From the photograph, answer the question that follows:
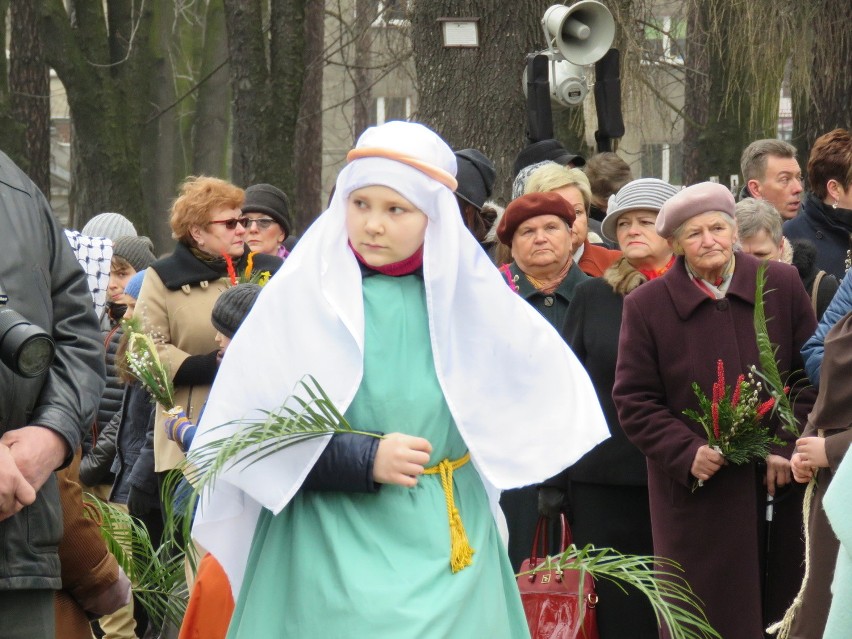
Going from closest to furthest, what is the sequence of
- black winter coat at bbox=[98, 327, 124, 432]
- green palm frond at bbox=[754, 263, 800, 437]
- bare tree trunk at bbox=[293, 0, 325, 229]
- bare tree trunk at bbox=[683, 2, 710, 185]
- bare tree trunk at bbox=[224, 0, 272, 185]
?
1. green palm frond at bbox=[754, 263, 800, 437]
2. black winter coat at bbox=[98, 327, 124, 432]
3. bare tree trunk at bbox=[224, 0, 272, 185]
4. bare tree trunk at bbox=[683, 2, 710, 185]
5. bare tree trunk at bbox=[293, 0, 325, 229]

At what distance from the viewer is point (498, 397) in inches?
166

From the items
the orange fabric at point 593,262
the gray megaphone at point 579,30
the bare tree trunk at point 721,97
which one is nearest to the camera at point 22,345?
the orange fabric at point 593,262

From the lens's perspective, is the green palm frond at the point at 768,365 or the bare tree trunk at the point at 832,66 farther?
the bare tree trunk at the point at 832,66

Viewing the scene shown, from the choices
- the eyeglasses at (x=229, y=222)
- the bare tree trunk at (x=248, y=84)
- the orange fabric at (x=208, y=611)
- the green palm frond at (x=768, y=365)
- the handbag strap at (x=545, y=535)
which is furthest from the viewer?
the bare tree trunk at (x=248, y=84)

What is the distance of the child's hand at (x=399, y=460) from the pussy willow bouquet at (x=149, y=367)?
2.67 meters

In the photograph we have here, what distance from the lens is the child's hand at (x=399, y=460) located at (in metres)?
3.91

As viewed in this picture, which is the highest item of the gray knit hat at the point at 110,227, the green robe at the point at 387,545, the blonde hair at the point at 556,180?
the blonde hair at the point at 556,180

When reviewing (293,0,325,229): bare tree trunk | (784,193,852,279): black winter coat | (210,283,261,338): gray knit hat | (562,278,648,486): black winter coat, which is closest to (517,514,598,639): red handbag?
(562,278,648,486): black winter coat

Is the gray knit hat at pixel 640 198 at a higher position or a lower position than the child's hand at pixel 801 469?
higher

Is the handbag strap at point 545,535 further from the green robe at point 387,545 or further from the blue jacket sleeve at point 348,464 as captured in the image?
the blue jacket sleeve at point 348,464

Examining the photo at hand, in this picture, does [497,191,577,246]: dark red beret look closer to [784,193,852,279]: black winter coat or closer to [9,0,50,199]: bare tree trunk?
[784,193,852,279]: black winter coat

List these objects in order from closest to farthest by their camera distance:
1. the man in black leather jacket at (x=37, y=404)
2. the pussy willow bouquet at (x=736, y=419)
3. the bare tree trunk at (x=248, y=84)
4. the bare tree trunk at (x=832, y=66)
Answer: the man in black leather jacket at (x=37, y=404) → the pussy willow bouquet at (x=736, y=419) → the bare tree trunk at (x=832, y=66) → the bare tree trunk at (x=248, y=84)

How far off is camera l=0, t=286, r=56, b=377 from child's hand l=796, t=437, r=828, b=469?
2524 mm

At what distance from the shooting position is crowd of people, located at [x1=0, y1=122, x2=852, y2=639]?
3.94m
